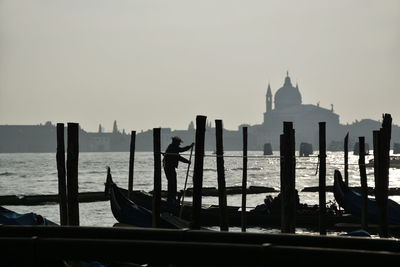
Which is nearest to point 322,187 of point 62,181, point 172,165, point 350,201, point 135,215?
point 135,215

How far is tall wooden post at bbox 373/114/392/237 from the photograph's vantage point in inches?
332

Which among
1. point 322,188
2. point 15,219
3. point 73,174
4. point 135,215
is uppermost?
point 73,174

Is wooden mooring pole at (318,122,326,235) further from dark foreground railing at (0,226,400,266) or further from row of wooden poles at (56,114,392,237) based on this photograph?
dark foreground railing at (0,226,400,266)

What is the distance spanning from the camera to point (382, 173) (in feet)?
27.7

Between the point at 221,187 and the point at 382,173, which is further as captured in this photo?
the point at 221,187

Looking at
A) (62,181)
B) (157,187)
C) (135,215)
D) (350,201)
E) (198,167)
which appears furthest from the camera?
(350,201)

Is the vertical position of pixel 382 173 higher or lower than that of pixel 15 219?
higher

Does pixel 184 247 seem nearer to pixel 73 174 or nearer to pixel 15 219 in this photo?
pixel 15 219

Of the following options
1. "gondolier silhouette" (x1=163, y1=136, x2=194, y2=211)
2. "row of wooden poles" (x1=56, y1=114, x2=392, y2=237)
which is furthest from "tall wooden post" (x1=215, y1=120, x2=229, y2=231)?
"gondolier silhouette" (x1=163, y1=136, x2=194, y2=211)

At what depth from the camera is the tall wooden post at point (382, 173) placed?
27.7 feet

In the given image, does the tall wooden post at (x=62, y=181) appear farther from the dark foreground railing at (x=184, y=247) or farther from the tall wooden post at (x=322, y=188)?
the dark foreground railing at (x=184, y=247)

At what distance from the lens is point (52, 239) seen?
2.18 metres

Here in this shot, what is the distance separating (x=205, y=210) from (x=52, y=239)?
1235 centimetres

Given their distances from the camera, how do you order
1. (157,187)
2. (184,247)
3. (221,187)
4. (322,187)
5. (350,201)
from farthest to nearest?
(350,201) → (322,187) → (221,187) → (157,187) → (184,247)
